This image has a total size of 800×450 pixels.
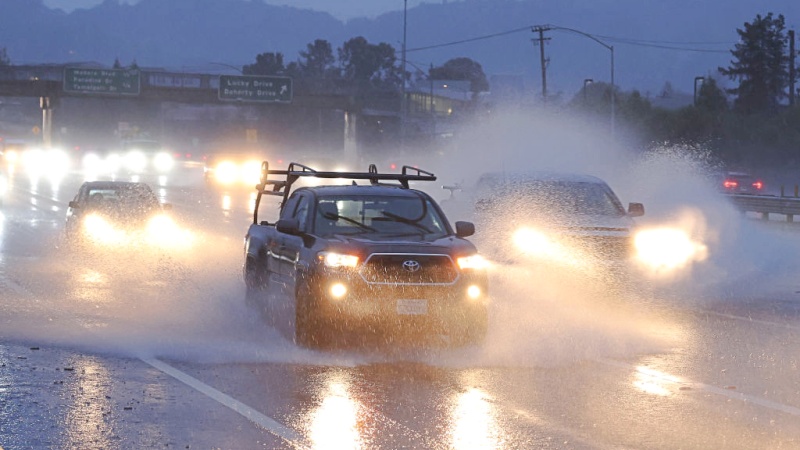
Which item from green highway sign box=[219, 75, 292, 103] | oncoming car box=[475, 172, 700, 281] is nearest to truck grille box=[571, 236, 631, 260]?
oncoming car box=[475, 172, 700, 281]

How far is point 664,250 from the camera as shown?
72.9 feet

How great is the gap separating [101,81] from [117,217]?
53509mm

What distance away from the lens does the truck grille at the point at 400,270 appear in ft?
38.1

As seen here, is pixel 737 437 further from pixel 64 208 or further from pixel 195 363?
pixel 64 208

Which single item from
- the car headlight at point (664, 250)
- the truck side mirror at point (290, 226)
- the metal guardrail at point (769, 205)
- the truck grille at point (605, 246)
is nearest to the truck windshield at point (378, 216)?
the truck side mirror at point (290, 226)

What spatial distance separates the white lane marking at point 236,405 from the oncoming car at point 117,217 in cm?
1404

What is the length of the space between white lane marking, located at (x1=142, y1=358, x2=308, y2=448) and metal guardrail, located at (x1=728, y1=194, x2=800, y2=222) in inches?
1132

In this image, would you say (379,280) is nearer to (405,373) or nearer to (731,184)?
(405,373)

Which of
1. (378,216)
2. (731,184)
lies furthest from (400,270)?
(731,184)

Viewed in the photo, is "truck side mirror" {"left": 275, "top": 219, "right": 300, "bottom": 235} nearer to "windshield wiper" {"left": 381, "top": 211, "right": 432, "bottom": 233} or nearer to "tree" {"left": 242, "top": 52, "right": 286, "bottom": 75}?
"windshield wiper" {"left": 381, "top": 211, "right": 432, "bottom": 233}

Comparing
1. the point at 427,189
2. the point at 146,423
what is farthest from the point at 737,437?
the point at 427,189

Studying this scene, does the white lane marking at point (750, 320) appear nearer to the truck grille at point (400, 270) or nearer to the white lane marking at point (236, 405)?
the truck grille at point (400, 270)

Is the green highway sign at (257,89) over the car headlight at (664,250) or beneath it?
over

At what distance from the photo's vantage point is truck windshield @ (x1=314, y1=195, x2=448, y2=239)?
12664 mm
